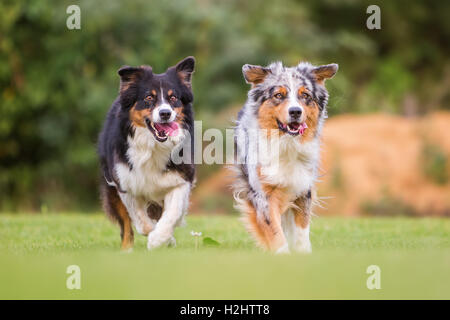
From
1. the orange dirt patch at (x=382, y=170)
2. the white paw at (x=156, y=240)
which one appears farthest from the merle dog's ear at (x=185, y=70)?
the orange dirt patch at (x=382, y=170)

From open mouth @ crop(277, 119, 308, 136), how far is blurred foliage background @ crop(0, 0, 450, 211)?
29.4 ft

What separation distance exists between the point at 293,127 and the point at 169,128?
50.5 inches

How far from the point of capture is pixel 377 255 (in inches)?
229

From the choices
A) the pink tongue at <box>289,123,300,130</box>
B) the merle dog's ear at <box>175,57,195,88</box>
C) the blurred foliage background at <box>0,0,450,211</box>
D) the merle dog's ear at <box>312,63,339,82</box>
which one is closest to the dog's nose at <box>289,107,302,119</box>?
the pink tongue at <box>289,123,300,130</box>

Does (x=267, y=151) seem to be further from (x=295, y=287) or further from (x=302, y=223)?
(x=295, y=287)

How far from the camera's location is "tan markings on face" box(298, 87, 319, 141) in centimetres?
637

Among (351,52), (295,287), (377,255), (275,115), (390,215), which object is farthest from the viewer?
(351,52)

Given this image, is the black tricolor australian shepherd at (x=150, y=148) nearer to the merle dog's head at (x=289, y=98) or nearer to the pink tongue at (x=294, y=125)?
the merle dog's head at (x=289, y=98)

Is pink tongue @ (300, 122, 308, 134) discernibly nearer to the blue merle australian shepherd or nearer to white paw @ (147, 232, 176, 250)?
the blue merle australian shepherd

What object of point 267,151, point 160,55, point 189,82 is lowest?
point 267,151

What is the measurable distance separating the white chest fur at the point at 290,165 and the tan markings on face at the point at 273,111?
21cm

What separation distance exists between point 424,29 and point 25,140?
15.6 m

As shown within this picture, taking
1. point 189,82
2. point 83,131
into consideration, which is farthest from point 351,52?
point 189,82

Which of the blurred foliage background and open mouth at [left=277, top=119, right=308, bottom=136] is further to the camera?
the blurred foliage background
